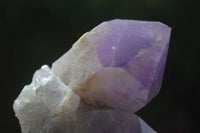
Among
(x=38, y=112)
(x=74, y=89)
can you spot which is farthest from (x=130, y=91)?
(x=38, y=112)

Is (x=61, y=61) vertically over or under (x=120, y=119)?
over

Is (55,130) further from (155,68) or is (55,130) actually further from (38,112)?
(155,68)

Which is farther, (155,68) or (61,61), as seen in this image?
(61,61)

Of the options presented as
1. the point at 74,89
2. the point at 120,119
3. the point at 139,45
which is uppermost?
the point at 139,45
